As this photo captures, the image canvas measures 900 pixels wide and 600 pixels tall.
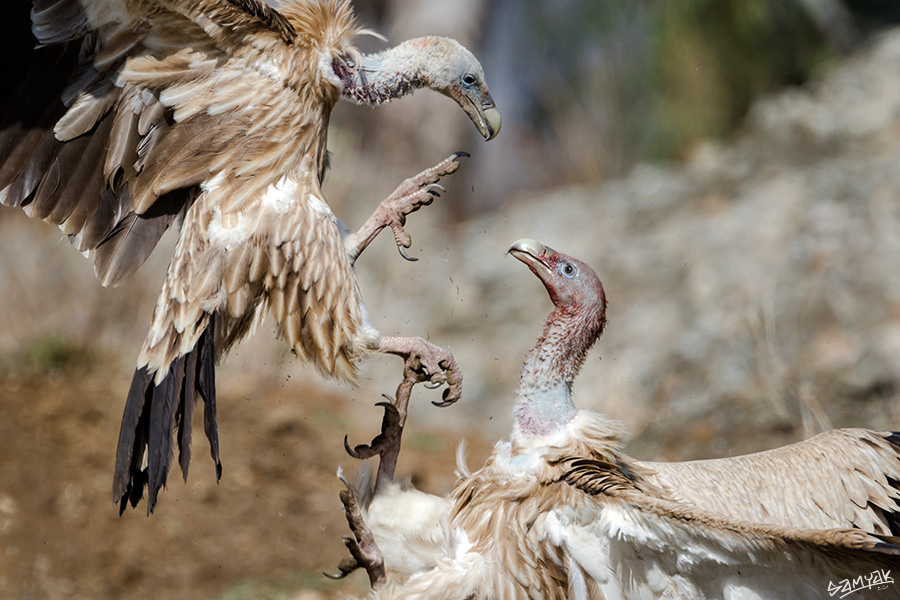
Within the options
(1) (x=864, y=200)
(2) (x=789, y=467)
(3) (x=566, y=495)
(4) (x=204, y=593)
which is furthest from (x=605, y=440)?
(1) (x=864, y=200)

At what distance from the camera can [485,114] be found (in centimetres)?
439

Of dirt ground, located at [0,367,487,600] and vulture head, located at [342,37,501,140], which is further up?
vulture head, located at [342,37,501,140]

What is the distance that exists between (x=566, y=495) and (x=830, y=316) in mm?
6290

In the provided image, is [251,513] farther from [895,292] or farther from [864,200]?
[864,200]

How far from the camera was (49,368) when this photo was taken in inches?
331

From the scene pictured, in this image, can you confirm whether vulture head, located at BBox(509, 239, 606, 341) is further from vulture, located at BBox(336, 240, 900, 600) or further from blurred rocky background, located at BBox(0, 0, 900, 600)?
blurred rocky background, located at BBox(0, 0, 900, 600)

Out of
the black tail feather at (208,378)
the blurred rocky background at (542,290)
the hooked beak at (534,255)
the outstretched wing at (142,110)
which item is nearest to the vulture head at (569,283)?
the hooked beak at (534,255)

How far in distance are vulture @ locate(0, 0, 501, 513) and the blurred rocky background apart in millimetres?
2558

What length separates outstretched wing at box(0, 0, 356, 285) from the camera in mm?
3959

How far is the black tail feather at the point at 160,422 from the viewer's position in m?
3.86

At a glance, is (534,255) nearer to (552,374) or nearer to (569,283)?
(569,283)

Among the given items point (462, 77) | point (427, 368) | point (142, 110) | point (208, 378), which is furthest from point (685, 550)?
point (142, 110)

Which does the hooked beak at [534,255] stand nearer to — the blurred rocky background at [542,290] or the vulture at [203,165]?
the vulture at [203,165]

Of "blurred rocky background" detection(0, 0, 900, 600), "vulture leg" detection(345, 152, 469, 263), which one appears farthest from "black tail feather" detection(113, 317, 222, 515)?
"blurred rocky background" detection(0, 0, 900, 600)
